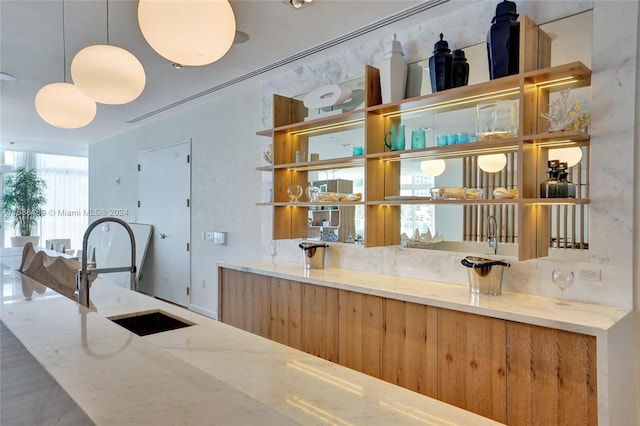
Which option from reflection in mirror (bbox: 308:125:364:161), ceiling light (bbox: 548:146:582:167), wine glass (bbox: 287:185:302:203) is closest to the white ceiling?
reflection in mirror (bbox: 308:125:364:161)

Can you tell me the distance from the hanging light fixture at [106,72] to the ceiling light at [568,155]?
7.44 feet

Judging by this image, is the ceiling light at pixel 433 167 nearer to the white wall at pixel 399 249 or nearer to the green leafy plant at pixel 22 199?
the white wall at pixel 399 249

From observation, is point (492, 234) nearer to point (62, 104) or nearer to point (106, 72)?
point (106, 72)

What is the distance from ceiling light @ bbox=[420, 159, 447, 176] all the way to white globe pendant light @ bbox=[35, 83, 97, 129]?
2186mm

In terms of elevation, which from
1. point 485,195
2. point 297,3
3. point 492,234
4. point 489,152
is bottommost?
point 492,234

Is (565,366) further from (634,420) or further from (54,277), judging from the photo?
(54,277)

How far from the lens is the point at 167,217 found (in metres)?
5.89

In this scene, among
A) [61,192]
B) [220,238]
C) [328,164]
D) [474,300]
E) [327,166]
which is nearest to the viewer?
[474,300]

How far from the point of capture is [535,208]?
2.38m

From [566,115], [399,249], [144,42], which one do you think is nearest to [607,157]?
[566,115]

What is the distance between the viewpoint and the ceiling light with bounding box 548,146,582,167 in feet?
7.54

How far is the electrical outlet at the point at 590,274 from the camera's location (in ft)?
7.18

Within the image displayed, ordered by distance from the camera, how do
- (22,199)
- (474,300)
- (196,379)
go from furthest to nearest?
(22,199) < (474,300) < (196,379)

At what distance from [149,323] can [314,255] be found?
1.76 metres
